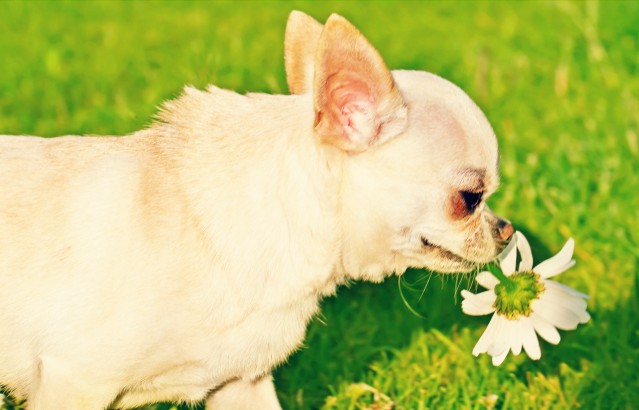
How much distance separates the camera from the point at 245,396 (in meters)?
3.41

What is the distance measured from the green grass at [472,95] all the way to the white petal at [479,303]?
1.51 ft

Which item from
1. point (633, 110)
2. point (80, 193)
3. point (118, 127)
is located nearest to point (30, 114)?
point (118, 127)

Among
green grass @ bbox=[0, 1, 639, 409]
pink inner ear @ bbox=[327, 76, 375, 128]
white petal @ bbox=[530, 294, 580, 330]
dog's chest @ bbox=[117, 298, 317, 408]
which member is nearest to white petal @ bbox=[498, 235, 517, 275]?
white petal @ bbox=[530, 294, 580, 330]

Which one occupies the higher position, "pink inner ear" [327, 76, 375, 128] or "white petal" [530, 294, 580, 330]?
"pink inner ear" [327, 76, 375, 128]

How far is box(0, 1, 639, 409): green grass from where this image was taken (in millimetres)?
3904

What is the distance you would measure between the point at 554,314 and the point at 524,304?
0.11 metres

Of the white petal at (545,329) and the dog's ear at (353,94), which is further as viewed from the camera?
the white petal at (545,329)

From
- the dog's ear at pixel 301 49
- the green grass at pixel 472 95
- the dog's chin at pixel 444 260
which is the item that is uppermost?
the dog's ear at pixel 301 49

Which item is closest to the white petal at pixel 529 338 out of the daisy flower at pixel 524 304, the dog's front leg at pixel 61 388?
the daisy flower at pixel 524 304

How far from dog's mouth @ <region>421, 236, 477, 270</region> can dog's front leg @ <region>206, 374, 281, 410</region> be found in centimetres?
73

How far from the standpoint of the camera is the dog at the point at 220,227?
2.92 m

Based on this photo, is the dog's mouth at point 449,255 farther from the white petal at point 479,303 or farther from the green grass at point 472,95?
the green grass at point 472,95

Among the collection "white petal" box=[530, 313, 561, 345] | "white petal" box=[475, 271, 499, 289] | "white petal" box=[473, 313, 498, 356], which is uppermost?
"white petal" box=[475, 271, 499, 289]

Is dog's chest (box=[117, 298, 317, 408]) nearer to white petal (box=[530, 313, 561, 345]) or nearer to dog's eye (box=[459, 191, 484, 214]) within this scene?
dog's eye (box=[459, 191, 484, 214])
